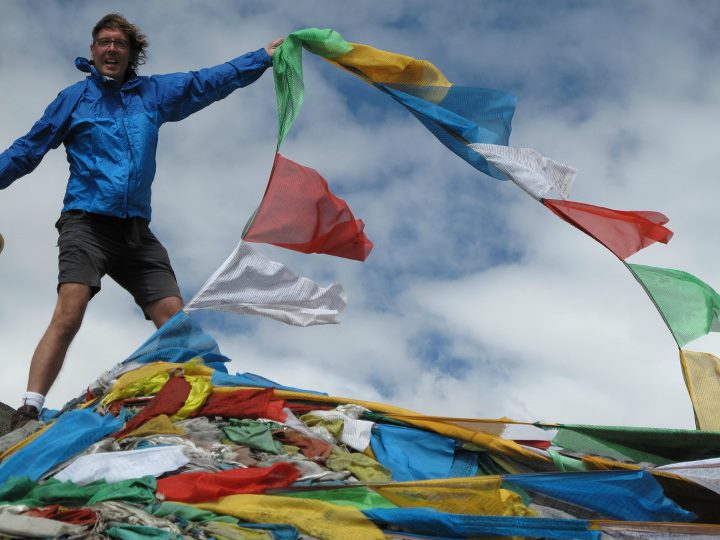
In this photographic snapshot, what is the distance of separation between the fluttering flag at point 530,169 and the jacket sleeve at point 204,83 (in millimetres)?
1566

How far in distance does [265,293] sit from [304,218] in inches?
27.6

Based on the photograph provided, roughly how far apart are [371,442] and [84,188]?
2.45 meters

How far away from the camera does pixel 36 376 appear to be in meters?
5.13

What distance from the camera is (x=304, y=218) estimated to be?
6.09 meters

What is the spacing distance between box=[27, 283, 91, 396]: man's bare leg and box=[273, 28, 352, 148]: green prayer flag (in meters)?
1.63

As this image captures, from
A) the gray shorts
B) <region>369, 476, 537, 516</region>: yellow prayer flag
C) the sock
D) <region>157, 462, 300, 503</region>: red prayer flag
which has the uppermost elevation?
the gray shorts

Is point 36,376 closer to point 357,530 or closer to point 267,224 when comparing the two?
point 267,224

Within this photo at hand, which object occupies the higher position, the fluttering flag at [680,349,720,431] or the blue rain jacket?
the blue rain jacket

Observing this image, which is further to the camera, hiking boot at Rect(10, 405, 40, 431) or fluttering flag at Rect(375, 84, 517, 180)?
fluttering flag at Rect(375, 84, 517, 180)

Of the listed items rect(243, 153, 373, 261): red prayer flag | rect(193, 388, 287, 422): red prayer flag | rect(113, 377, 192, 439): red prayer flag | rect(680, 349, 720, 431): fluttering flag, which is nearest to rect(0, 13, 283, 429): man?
rect(243, 153, 373, 261): red prayer flag

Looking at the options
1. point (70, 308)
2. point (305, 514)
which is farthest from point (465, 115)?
point (305, 514)

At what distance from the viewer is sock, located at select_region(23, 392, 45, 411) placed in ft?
16.6

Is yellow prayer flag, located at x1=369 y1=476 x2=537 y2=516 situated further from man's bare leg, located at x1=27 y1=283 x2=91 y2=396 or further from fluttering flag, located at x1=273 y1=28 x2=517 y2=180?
fluttering flag, located at x1=273 y1=28 x2=517 y2=180

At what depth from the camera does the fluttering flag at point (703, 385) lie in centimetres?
521
